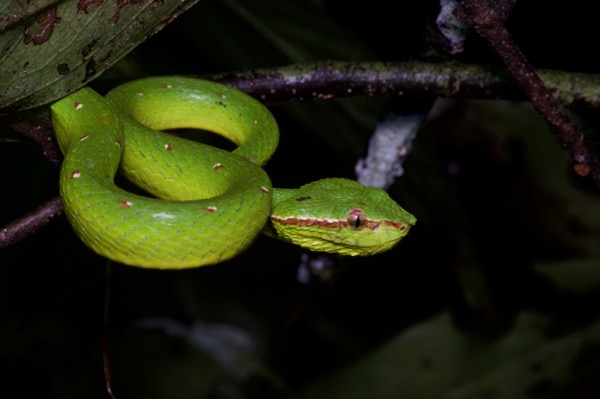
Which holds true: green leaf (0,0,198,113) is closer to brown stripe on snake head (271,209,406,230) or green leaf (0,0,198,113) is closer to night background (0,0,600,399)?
night background (0,0,600,399)

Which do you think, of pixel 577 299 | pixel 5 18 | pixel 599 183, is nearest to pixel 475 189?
pixel 577 299

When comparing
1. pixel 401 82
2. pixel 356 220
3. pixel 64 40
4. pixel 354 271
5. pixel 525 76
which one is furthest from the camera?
pixel 354 271

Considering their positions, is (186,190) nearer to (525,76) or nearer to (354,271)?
(525,76)

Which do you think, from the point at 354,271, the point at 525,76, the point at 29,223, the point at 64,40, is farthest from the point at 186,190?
the point at 354,271

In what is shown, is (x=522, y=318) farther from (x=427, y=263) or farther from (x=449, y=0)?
(x=449, y=0)

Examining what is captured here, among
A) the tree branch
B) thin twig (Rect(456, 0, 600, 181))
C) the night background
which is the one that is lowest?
the night background

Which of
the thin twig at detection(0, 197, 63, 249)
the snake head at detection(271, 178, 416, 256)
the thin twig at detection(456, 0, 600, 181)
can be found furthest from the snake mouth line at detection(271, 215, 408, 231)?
the thin twig at detection(0, 197, 63, 249)

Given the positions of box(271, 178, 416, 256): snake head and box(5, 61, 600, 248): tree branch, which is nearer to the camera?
box(271, 178, 416, 256): snake head

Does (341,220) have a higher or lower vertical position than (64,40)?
lower
